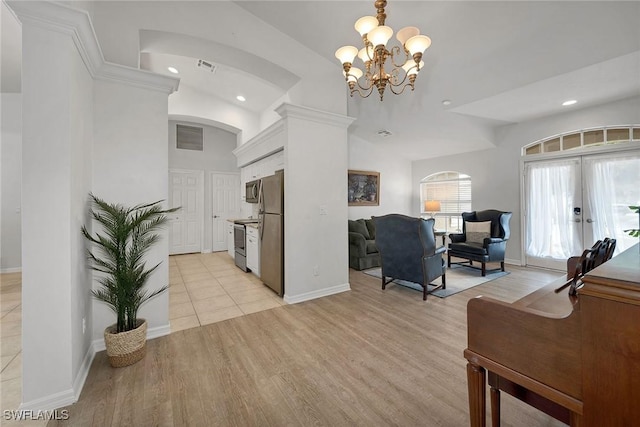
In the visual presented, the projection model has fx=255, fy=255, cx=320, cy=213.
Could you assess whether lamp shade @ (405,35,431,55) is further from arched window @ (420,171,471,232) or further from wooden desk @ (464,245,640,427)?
arched window @ (420,171,471,232)

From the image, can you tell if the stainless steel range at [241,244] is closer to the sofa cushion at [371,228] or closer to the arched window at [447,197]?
the sofa cushion at [371,228]

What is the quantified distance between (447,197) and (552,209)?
208 centimetres

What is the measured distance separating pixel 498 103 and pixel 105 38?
5.10 meters

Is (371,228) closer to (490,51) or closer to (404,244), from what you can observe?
(404,244)

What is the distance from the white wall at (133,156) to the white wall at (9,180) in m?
3.79

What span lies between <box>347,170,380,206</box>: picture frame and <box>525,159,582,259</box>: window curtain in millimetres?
3010

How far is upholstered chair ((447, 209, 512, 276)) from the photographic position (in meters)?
4.37

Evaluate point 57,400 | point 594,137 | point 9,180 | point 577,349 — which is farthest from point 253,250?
point 594,137

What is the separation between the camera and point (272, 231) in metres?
3.58

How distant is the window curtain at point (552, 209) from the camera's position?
14.4 feet

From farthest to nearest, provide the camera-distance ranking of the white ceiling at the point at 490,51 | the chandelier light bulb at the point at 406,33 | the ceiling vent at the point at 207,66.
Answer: the ceiling vent at the point at 207,66, the white ceiling at the point at 490,51, the chandelier light bulb at the point at 406,33

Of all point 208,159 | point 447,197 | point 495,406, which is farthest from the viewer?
point 208,159

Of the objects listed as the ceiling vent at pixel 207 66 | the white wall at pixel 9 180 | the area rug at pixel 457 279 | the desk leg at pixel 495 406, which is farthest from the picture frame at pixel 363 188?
→ the white wall at pixel 9 180

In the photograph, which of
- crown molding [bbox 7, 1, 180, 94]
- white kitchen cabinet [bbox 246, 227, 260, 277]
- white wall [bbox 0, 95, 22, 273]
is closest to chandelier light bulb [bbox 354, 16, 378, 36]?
crown molding [bbox 7, 1, 180, 94]
